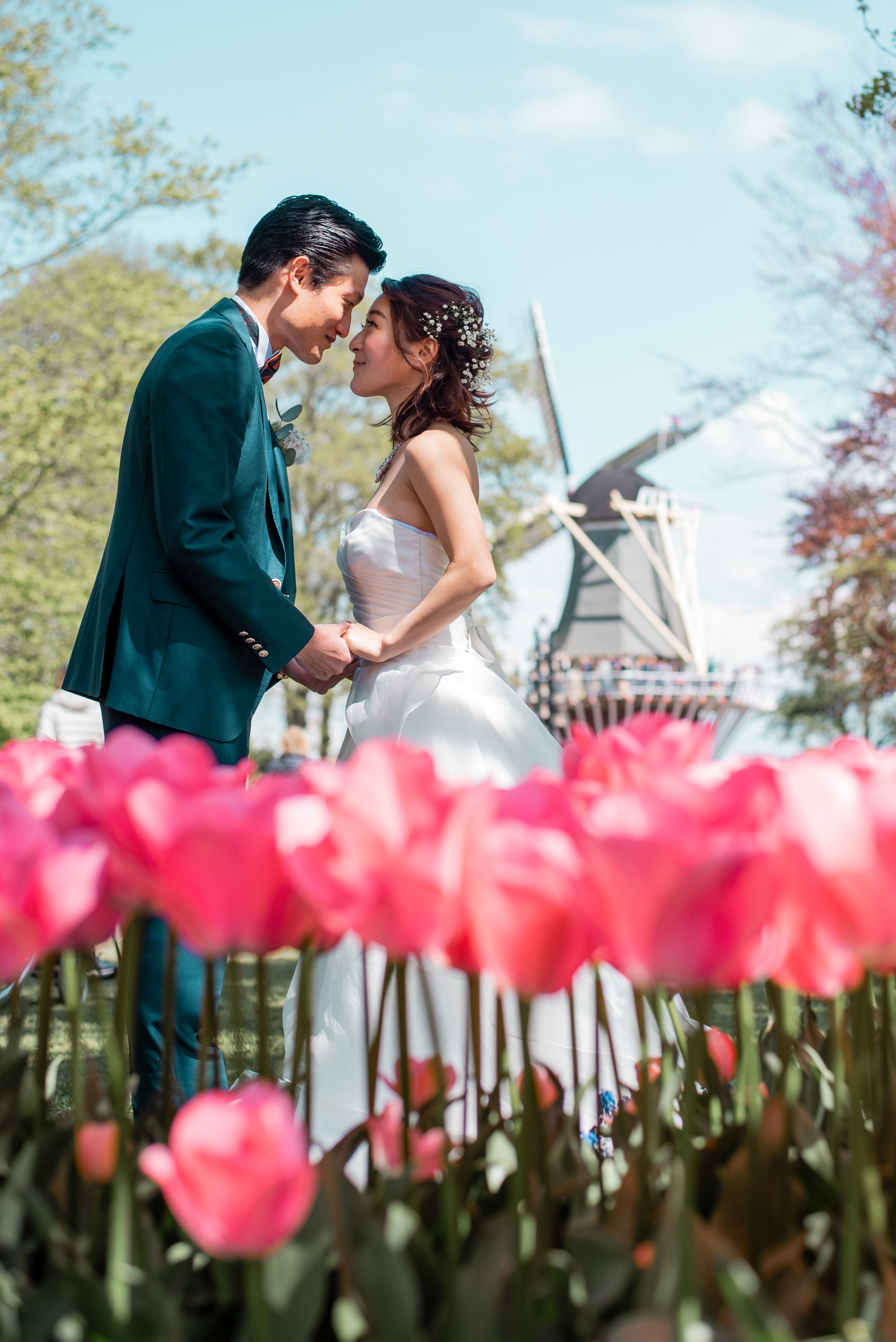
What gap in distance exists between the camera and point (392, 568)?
3762 millimetres

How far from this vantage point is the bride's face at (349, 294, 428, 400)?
3912 mm

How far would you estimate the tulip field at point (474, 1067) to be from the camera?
68cm

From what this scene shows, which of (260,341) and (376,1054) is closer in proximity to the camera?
(376,1054)

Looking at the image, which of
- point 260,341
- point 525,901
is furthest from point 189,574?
point 525,901

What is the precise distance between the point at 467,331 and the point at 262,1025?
10.8ft

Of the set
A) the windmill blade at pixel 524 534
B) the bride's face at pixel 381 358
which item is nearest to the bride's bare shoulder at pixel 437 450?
the bride's face at pixel 381 358

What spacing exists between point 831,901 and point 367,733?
9.58 ft

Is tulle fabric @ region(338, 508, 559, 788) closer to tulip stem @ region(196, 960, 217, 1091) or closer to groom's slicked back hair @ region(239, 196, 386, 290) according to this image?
groom's slicked back hair @ region(239, 196, 386, 290)

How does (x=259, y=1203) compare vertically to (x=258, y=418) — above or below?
below

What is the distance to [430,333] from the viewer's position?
3.88 metres

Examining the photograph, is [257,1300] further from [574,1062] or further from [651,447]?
[651,447]

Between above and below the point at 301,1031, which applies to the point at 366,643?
above

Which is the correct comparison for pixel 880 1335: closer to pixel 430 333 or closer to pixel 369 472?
pixel 430 333

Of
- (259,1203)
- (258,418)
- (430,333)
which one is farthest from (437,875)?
(430,333)
